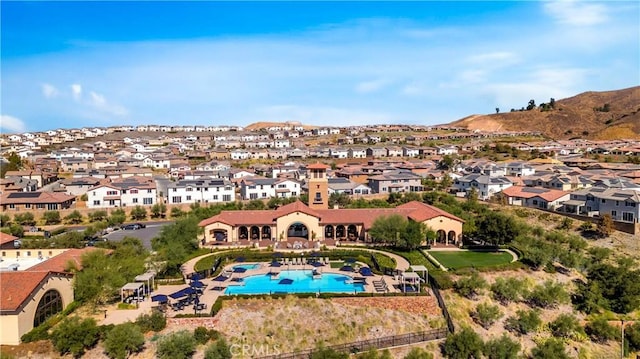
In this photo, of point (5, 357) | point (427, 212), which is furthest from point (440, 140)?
point (5, 357)

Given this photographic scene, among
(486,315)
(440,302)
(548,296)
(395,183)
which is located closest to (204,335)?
(440,302)

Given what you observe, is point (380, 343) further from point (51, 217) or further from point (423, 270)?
point (51, 217)

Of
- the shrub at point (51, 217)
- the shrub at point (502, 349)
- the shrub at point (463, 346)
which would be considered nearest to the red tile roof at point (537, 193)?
the shrub at point (502, 349)

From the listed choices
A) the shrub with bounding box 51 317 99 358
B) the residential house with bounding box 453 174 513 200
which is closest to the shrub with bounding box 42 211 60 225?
the shrub with bounding box 51 317 99 358

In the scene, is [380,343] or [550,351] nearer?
[550,351]

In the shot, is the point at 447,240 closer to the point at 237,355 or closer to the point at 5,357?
the point at 237,355

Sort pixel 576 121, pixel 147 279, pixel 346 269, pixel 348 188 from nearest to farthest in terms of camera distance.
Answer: pixel 147 279 → pixel 346 269 → pixel 348 188 → pixel 576 121

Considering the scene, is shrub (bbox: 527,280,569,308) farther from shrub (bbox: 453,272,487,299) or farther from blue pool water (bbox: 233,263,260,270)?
blue pool water (bbox: 233,263,260,270)
